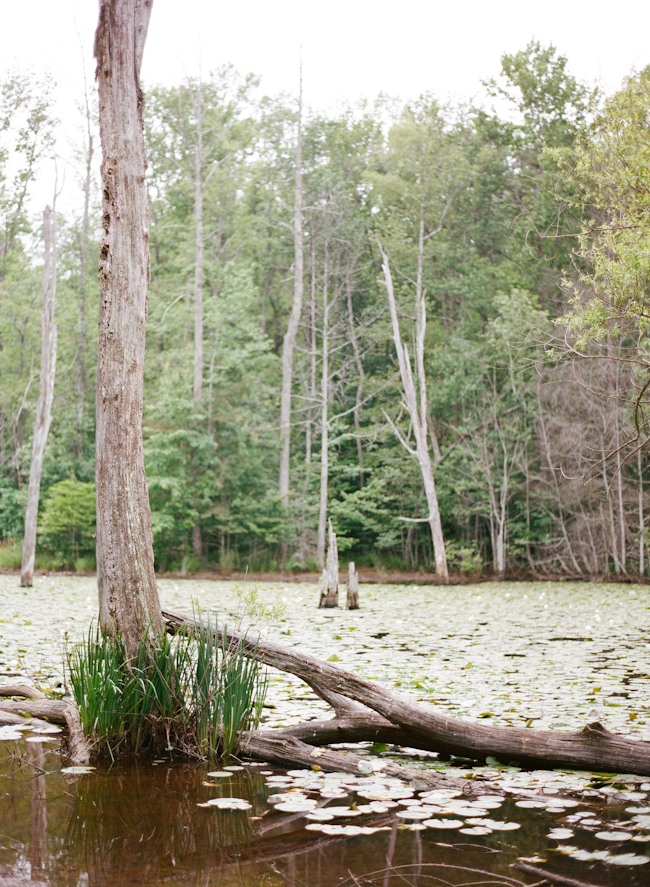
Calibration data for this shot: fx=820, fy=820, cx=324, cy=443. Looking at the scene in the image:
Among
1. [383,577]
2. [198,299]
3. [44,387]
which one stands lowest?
[383,577]

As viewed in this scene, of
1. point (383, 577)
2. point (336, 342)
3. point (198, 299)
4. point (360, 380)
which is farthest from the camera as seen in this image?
point (336, 342)

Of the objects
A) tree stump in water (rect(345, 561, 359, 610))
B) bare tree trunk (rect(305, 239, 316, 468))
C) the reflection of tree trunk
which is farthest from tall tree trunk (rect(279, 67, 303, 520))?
the reflection of tree trunk

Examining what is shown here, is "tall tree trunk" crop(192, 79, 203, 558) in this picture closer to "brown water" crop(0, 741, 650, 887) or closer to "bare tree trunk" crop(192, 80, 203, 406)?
"bare tree trunk" crop(192, 80, 203, 406)

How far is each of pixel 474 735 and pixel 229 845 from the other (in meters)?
1.30

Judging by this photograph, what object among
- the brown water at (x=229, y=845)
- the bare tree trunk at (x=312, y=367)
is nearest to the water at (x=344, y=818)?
the brown water at (x=229, y=845)

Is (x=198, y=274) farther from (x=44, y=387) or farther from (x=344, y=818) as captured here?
(x=344, y=818)

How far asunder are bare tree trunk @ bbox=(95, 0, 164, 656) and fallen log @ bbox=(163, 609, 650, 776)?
0.40 metres

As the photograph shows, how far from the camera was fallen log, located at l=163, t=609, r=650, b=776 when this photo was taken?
11.4ft

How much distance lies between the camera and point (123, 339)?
14.2 ft

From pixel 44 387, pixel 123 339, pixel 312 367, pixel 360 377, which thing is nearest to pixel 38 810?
pixel 123 339

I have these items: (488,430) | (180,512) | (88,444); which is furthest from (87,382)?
(488,430)

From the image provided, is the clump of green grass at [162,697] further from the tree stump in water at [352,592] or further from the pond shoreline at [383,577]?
the pond shoreline at [383,577]

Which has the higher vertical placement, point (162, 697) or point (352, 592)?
point (162, 697)

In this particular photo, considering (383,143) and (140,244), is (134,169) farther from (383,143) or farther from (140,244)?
(383,143)
